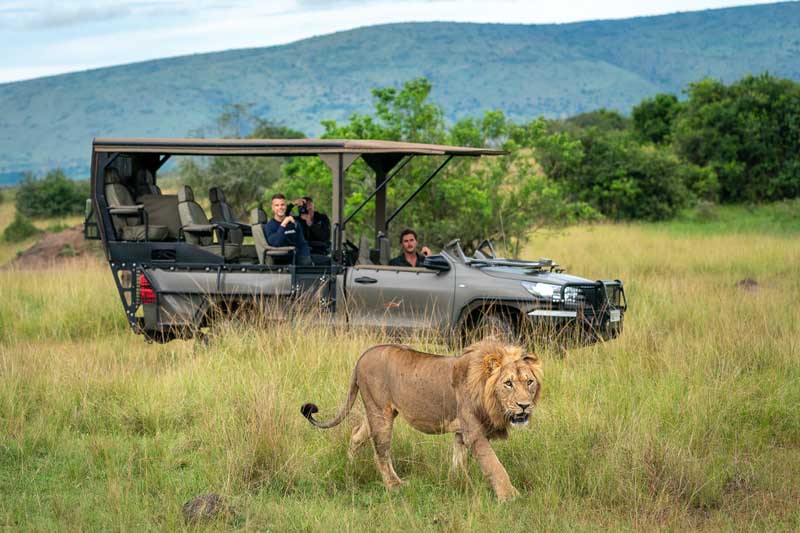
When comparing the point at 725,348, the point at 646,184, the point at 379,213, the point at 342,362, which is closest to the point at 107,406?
the point at 342,362

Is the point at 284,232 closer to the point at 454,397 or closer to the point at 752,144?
the point at 454,397

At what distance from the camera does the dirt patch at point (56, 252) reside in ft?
69.0

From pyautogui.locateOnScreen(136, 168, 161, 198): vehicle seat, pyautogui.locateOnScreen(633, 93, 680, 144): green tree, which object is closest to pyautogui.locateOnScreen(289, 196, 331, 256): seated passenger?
pyautogui.locateOnScreen(136, 168, 161, 198): vehicle seat

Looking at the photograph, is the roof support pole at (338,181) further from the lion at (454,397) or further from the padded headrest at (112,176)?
the lion at (454,397)

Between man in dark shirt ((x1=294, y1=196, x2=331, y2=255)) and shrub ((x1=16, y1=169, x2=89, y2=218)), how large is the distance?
25.7m

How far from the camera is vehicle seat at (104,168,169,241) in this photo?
10305mm

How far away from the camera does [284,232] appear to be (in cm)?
1007

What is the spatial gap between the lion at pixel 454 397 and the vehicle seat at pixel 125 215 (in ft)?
15.5

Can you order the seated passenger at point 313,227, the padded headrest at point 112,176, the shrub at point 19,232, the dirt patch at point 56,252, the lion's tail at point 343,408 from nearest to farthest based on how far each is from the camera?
the lion's tail at point 343,408 → the padded headrest at point 112,176 → the seated passenger at point 313,227 → the dirt patch at point 56,252 → the shrub at point 19,232

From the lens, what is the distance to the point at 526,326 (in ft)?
31.1

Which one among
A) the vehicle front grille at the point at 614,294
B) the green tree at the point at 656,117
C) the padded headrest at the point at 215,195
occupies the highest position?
the green tree at the point at 656,117

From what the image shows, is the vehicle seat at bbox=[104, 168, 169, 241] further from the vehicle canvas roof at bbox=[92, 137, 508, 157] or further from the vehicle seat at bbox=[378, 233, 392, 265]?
the vehicle seat at bbox=[378, 233, 392, 265]

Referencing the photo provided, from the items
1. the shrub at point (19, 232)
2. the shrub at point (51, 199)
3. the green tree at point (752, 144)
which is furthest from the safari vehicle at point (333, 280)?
the shrub at point (51, 199)

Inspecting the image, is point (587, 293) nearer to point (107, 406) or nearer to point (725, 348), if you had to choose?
point (725, 348)
